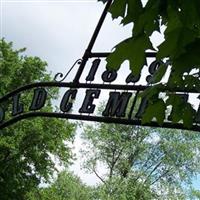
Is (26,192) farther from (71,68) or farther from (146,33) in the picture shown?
(146,33)

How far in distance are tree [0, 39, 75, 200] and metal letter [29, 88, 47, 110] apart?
72.4ft

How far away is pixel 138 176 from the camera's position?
40812 millimetres

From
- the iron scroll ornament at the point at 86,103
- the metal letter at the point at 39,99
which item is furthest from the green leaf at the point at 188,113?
the metal letter at the point at 39,99

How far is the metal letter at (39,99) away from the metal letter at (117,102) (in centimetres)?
93

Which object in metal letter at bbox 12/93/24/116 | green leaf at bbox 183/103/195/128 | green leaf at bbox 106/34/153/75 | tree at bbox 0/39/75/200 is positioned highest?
tree at bbox 0/39/75/200

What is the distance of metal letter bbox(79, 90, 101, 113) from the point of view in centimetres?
650

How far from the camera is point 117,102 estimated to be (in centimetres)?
651

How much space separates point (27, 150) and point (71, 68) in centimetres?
2473

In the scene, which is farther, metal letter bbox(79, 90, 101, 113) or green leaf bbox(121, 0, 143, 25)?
metal letter bbox(79, 90, 101, 113)

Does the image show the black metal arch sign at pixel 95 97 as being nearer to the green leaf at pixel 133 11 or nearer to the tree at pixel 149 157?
the green leaf at pixel 133 11

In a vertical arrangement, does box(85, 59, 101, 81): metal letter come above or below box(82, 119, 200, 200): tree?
below

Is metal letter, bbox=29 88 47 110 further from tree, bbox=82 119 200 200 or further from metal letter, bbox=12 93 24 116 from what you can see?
tree, bbox=82 119 200 200

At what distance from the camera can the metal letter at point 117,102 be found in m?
6.36

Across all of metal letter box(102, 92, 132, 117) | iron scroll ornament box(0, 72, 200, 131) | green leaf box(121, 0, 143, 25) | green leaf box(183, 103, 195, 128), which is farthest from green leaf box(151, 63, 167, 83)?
metal letter box(102, 92, 132, 117)
